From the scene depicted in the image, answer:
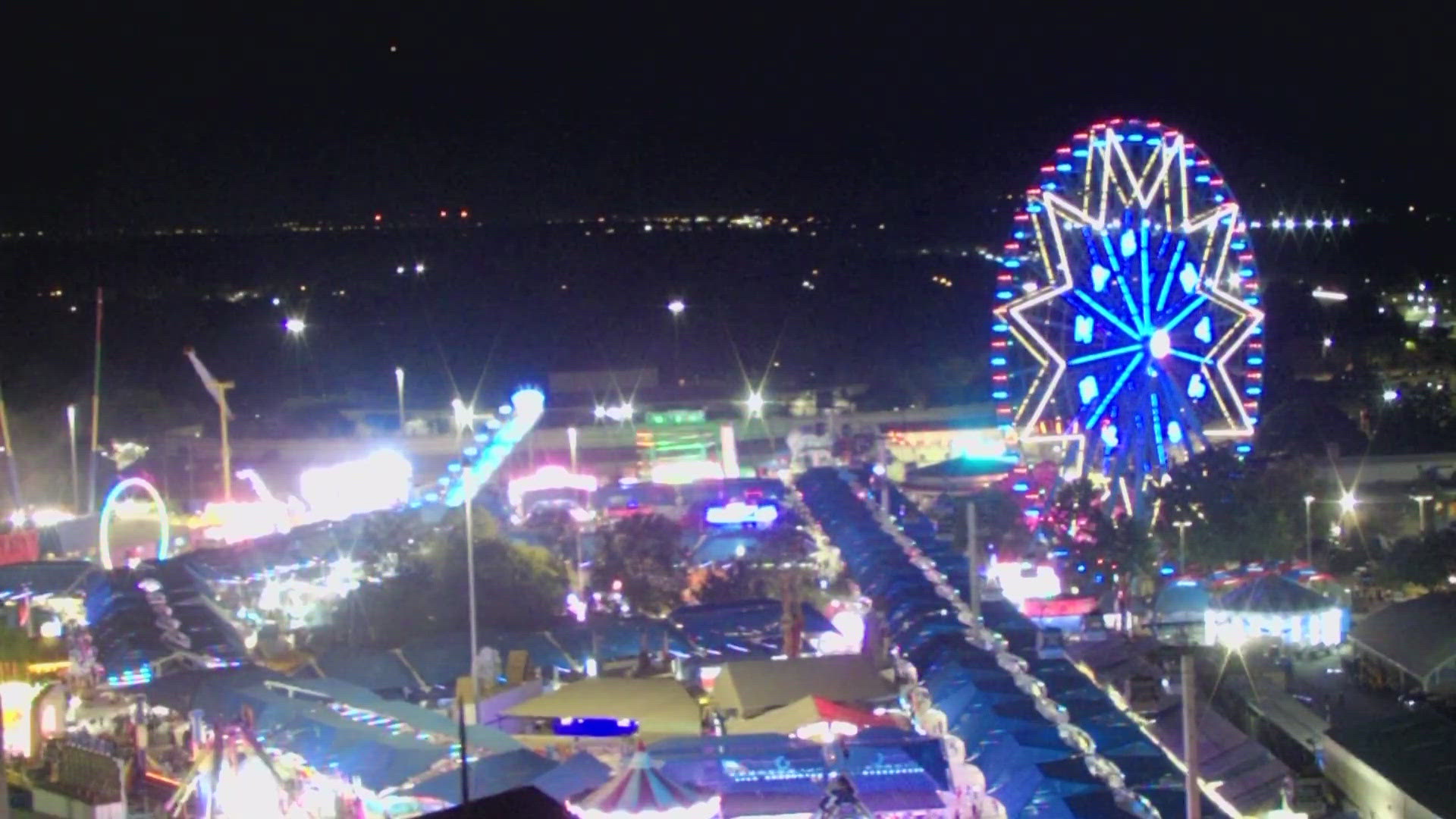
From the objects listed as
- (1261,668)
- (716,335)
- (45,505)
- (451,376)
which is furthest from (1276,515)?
(716,335)

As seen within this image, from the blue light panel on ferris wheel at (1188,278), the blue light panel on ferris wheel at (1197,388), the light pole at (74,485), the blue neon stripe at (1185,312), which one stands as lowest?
the light pole at (74,485)

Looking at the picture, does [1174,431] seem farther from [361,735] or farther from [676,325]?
[676,325]

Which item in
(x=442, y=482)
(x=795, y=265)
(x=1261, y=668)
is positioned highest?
(x=795, y=265)

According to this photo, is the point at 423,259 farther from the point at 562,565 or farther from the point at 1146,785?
the point at 1146,785

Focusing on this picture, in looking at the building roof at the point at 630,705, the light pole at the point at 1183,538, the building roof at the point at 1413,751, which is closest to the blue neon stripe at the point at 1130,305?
the light pole at the point at 1183,538

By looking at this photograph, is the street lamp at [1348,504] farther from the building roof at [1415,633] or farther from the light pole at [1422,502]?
the building roof at [1415,633]

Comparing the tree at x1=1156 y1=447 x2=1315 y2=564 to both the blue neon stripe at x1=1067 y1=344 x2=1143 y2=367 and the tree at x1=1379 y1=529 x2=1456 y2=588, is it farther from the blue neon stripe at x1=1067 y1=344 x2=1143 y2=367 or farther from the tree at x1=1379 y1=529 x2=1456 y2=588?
the blue neon stripe at x1=1067 y1=344 x2=1143 y2=367

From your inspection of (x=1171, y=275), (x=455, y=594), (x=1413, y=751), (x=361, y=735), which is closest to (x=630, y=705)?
(x=361, y=735)
